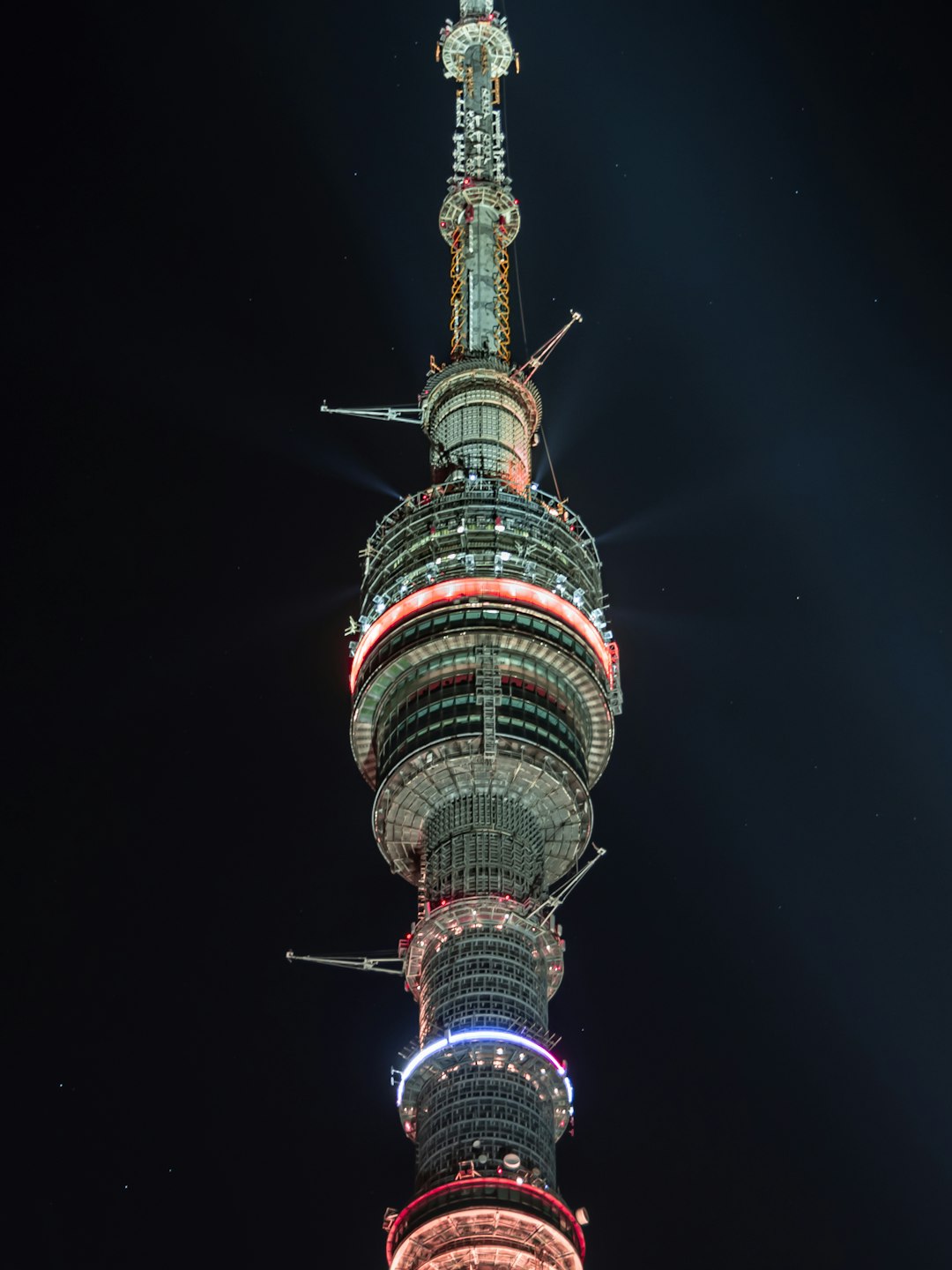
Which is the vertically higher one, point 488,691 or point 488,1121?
point 488,691

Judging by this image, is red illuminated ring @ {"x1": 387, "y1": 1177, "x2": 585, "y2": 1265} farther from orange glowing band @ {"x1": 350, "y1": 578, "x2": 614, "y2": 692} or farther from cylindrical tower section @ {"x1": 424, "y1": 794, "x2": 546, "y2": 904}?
orange glowing band @ {"x1": 350, "y1": 578, "x2": 614, "y2": 692}

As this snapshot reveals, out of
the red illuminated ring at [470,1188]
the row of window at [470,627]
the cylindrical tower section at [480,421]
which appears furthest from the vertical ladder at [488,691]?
the red illuminated ring at [470,1188]

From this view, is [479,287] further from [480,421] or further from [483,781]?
[483,781]

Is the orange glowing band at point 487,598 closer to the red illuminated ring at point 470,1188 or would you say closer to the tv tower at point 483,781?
the tv tower at point 483,781

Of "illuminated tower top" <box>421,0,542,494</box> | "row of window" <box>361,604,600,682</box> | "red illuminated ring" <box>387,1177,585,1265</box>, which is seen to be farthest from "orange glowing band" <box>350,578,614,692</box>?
"red illuminated ring" <box>387,1177,585,1265</box>

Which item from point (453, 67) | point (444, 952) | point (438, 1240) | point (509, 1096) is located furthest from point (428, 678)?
point (453, 67)

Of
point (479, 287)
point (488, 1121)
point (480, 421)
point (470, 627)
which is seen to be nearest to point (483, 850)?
point (470, 627)

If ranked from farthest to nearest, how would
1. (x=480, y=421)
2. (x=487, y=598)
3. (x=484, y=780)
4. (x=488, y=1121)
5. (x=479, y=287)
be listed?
(x=479, y=287), (x=480, y=421), (x=487, y=598), (x=484, y=780), (x=488, y=1121)
